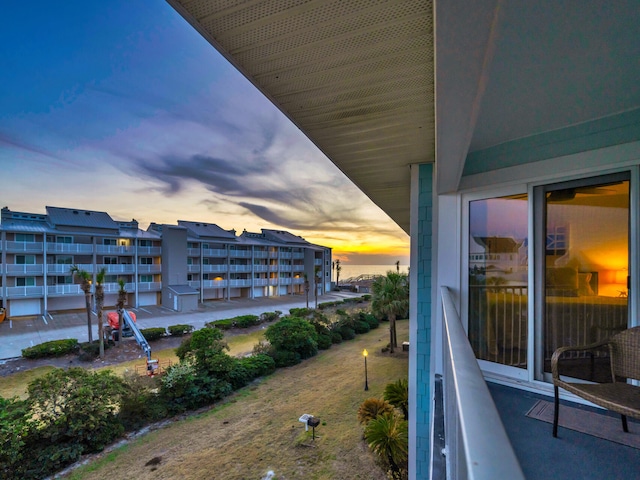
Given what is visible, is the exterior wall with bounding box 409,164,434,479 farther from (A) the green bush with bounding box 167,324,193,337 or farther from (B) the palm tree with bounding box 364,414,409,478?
(A) the green bush with bounding box 167,324,193,337

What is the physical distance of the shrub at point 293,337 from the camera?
1502 centimetres

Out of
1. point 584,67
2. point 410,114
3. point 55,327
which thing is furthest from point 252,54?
point 55,327

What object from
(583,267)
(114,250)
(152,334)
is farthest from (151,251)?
(583,267)

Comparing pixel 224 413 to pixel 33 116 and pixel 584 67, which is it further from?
pixel 33 116

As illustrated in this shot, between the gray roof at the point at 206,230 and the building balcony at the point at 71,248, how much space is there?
6.98m

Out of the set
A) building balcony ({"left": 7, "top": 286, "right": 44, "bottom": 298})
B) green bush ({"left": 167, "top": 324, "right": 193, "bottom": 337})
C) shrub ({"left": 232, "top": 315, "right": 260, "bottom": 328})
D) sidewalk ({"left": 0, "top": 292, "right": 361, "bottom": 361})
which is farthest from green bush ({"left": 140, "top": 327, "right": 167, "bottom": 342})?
building balcony ({"left": 7, "top": 286, "right": 44, "bottom": 298})

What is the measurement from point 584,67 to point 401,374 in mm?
13349

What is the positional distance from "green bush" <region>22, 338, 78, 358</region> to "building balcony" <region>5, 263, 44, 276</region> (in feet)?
30.2

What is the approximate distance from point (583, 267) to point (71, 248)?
26.8 m

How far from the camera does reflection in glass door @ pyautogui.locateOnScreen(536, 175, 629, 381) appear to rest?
2.56 meters

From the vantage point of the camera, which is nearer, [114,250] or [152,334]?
[152,334]

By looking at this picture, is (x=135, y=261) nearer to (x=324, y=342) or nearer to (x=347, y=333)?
(x=324, y=342)

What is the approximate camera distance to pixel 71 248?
69.5ft

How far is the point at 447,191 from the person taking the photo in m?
3.36
